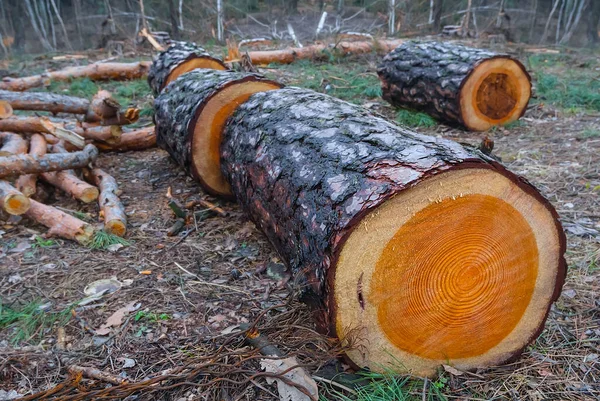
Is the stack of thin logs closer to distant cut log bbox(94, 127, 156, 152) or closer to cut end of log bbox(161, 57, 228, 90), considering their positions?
distant cut log bbox(94, 127, 156, 152)

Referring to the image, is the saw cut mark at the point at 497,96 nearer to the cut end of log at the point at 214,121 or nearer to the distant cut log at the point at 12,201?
the cut end of log at the point at 214,121

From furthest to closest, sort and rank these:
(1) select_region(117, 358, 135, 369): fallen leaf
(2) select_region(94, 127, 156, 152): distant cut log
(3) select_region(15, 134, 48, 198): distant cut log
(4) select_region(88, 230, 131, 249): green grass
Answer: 1. (2) select_region(94, 127, 156, 152): distant cut log
2. (3) select_region(15, 134, 48, 198): distant cut log
3. (4) select_region(88, 230, 131, 249): green grass
4. (1) select_region(117, 358, 135, 369): fallen leaf

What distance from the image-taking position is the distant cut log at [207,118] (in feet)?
11.6

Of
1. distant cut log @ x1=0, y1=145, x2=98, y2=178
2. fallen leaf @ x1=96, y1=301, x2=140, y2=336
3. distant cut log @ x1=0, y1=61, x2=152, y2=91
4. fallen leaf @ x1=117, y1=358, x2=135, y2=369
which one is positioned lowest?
fallen leaf @ x1=117, y1=358, x2=135, y2=369

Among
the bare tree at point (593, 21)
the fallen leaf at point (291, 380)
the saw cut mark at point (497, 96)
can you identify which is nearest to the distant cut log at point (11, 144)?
the fallen leaf at point (291, 380)

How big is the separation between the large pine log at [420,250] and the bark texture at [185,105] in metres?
1.62

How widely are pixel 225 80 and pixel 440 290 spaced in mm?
2434

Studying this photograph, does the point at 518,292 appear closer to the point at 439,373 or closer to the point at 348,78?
the point at 439,373

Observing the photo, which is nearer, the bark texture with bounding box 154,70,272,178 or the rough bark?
the bark texture with bounding box 154,70,272,178

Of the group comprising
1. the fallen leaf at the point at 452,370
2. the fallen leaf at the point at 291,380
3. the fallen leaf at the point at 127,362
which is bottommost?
the fallen leaf at the point at 127,362

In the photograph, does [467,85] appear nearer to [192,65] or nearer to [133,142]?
[192,65]

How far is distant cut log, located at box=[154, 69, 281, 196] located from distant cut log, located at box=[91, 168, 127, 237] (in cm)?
59

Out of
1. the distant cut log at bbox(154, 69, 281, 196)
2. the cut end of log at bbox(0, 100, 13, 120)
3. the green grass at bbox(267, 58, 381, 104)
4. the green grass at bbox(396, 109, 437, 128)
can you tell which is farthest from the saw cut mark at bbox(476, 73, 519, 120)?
the cut end of log at bbox(0, 100, 13, 120)

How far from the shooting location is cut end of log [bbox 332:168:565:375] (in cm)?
176
